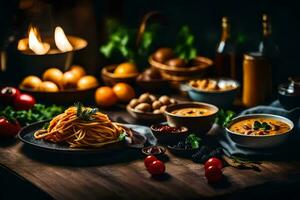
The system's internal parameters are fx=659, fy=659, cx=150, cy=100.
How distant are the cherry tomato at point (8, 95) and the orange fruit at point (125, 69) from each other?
76 centimetres

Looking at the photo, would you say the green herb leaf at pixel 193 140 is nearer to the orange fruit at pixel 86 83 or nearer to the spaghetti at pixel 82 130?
the spaghetti at pixel 82 130

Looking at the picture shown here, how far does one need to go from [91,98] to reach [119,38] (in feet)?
1.92

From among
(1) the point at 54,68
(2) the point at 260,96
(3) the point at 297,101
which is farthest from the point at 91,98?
(3) the point at 297,101

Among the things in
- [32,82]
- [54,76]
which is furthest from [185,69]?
[32,82]

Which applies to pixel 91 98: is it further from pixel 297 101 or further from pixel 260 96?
pixel 297 101

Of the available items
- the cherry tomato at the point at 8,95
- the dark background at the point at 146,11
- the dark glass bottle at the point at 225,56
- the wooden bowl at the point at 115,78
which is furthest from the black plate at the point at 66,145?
the dark glass bottle at the point at 225,56

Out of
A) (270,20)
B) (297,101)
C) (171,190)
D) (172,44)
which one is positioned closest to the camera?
(171,190)

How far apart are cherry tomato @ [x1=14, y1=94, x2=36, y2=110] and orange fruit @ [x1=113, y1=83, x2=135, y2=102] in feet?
1.96

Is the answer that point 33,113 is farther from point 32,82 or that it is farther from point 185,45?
point 185,45

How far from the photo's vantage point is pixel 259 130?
355cm

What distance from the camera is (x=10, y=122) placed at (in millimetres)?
3953

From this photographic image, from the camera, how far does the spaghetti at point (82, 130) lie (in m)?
3.60

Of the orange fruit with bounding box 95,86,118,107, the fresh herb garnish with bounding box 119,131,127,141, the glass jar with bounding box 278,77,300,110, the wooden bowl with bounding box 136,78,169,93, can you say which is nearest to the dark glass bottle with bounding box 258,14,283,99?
the glass jar with bounding box 278,77,300,110

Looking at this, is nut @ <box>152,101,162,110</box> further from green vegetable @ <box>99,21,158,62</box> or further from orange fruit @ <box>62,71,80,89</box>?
green vegetable @ <box>99,21,158,62</box>
